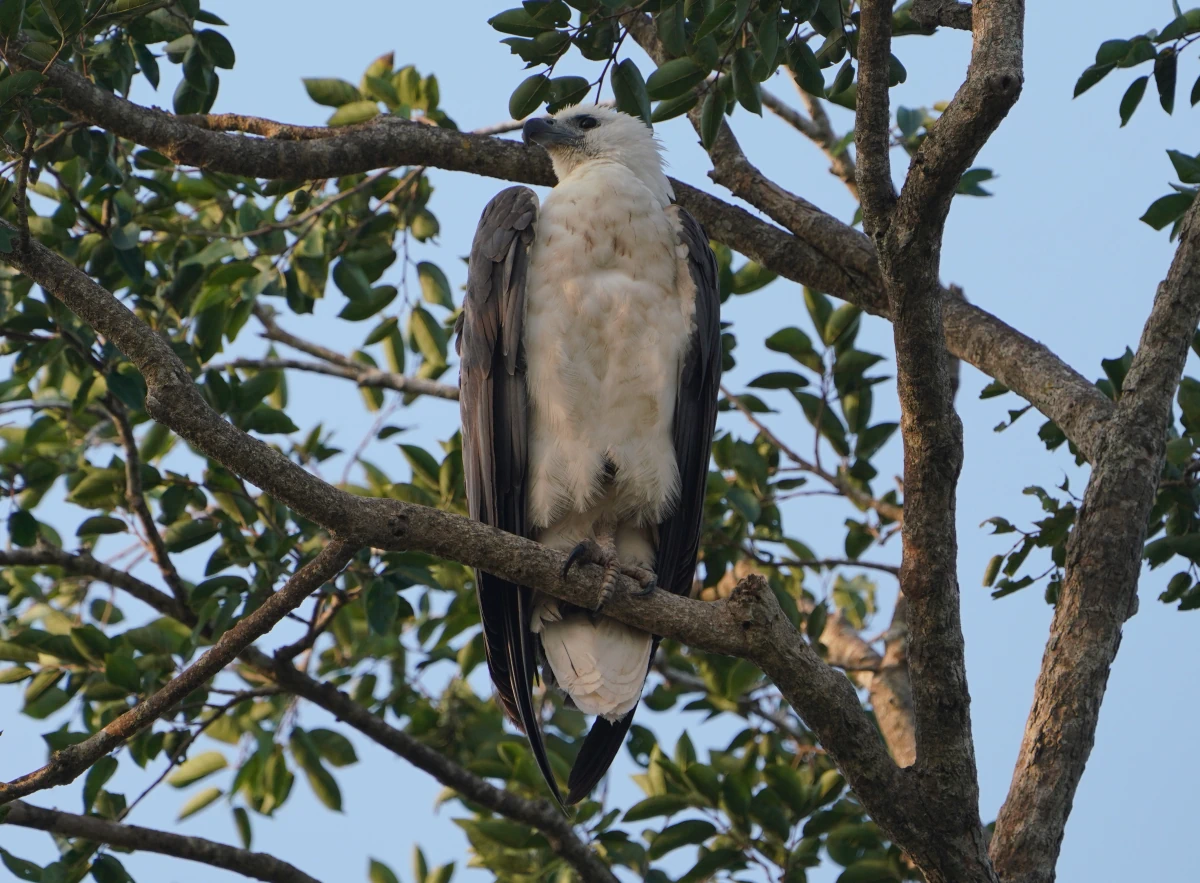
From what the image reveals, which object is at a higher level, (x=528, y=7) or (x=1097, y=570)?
(x=528, y=7)

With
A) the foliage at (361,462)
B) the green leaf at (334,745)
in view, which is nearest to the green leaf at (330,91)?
the foliage at (361,462)

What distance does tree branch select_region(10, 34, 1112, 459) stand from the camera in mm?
3920

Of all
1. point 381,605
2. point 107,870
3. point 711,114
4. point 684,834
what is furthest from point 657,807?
point 711,114

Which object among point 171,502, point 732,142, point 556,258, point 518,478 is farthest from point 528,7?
point 171,502

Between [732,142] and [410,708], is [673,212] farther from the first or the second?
[410,708]

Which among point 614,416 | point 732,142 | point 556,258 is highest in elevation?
point 732,142

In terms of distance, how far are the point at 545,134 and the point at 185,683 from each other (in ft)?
9.63

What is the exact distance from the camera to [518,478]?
4207 mm

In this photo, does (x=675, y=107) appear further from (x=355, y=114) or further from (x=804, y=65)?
(x=355, y=114)

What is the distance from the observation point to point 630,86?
4.15 metres

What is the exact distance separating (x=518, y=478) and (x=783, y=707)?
221 centimetres

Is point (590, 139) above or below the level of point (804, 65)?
above

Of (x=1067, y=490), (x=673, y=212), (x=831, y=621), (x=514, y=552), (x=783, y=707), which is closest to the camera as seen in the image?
(x=514, y=552)

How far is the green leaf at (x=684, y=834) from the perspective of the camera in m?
4.69
